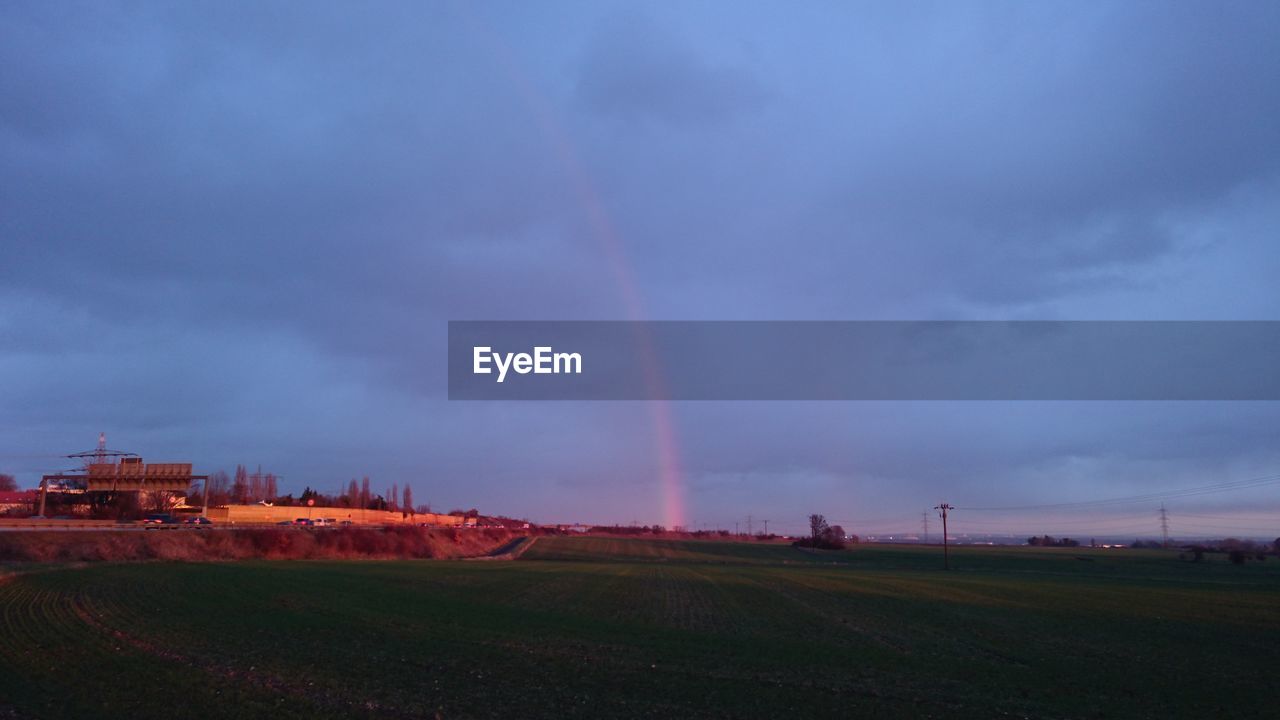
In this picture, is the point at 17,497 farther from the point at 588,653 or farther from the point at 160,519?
the point at 588,653

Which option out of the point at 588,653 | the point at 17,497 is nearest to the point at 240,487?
the point at 17,497

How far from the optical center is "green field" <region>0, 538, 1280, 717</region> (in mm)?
15898

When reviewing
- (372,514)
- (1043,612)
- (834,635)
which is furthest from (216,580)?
(372,514)

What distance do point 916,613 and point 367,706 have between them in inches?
1176

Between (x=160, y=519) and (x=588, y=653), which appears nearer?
(x=588, y=653)

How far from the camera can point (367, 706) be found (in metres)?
14.7

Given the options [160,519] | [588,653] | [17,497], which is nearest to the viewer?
[588,653]

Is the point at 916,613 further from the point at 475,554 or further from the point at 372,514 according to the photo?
the point at 372,514

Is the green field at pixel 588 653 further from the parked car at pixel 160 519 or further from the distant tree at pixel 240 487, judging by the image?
the distant tree at pixel 240 487

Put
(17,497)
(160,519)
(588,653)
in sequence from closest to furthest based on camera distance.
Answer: (588,653) < (160,519) < (17,497)

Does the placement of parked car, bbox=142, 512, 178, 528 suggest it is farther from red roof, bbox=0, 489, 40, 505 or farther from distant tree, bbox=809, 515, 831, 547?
distant tree, bbox=809, 515, 831, 547

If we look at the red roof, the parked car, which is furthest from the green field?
the red roof

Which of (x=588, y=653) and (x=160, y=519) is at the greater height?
(x=160, y=519)

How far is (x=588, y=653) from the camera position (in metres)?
22.2
